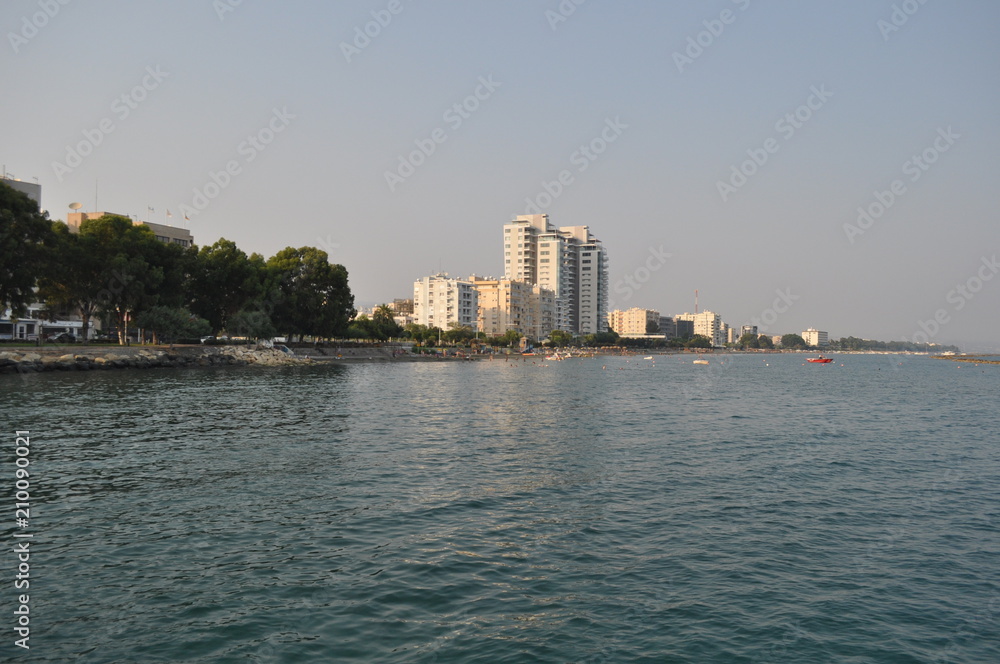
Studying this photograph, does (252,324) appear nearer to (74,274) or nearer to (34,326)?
(74,274)

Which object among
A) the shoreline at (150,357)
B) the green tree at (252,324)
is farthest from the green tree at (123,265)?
the green tree at (252,324)

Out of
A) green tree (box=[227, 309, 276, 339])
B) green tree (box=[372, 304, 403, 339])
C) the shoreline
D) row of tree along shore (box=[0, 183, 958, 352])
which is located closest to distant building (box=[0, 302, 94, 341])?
row of tree along shore (box=[0, 183, 958, 352])

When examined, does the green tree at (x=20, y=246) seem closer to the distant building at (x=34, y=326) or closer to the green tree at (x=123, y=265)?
the green tree at (x=123, y=265)

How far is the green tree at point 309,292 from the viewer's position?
361ft

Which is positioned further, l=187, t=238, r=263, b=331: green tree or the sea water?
l=187, t=238, r=263, b=331: green tree

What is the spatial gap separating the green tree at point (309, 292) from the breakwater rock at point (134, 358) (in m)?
9.77

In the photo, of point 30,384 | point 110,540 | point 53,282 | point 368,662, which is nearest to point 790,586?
point 368,662

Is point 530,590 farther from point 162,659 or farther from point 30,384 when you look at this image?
point 30,384

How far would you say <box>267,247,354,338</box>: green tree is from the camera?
11000cm

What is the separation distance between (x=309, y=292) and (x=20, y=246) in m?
51.3

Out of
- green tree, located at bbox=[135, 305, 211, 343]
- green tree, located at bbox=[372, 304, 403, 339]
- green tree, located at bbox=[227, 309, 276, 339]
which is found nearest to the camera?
green tree, located at bbox=[135, 305, 211, 343]

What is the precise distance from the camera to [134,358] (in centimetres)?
7662

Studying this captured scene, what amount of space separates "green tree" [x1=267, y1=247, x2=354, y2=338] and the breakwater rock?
32.1ft

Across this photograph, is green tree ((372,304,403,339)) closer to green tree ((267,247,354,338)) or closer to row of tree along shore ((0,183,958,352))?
row of tree along shore ((0,183,958,352))
